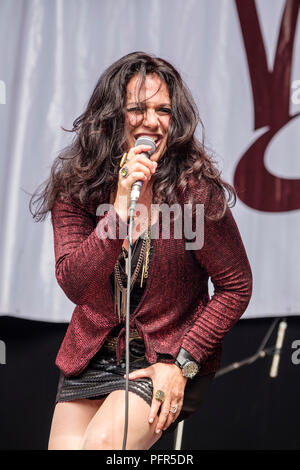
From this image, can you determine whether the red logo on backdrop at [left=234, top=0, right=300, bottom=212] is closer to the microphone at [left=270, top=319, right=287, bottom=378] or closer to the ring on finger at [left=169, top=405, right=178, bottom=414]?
the microphone at [left=270, top=319, right=287, bottom=378]

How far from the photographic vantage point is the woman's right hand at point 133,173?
4.06 feet

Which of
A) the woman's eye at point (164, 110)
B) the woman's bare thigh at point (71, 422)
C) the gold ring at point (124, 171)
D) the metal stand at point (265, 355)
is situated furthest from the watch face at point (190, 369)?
the metal stand at point (265, 355)

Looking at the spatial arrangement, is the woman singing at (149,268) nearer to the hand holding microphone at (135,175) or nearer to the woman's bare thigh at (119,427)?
the woman's bare thigh at (119,427)

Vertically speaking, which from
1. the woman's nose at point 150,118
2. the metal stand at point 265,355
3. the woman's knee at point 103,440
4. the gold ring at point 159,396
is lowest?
the metal stand at point 265,355

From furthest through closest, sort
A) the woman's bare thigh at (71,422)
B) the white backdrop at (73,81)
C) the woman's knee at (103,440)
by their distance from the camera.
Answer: the white backdrop at (73,81) → the woman's bare thigh at (71,422) → the woman's knee at (103,440)

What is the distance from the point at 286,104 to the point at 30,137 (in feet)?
3.90

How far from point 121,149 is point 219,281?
42 centimetres

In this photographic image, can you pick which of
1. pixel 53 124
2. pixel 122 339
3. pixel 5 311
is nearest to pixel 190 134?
pixel 122 339

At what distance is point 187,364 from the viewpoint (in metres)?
1.47

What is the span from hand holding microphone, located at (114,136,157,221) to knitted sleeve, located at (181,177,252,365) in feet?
0.81

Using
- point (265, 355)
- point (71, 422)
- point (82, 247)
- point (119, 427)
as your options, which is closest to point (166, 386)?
point (119, 427)

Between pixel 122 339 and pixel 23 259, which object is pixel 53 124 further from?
pixel 122 339

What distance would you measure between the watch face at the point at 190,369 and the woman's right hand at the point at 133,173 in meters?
0.40

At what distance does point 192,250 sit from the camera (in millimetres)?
1532
